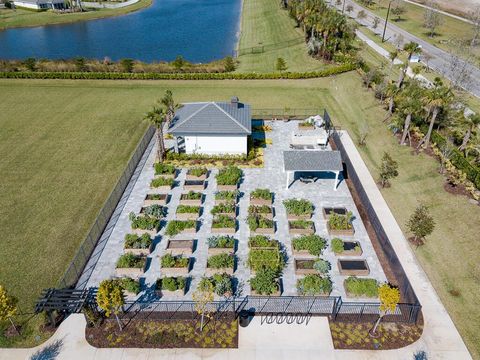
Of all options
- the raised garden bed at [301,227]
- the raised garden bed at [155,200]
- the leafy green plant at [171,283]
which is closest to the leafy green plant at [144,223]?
the raised garden bed at [155,200]

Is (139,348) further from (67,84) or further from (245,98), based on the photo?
(67,84)

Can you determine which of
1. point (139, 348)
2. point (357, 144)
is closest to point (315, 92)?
point (357, 144)

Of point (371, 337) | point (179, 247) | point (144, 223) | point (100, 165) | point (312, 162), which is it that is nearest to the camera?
point (371, 337)

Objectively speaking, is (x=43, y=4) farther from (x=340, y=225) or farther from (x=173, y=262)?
(x=340, y=225)

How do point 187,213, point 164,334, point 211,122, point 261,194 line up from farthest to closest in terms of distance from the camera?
point 211,122, point 261,194, point 187,213, point 164,334

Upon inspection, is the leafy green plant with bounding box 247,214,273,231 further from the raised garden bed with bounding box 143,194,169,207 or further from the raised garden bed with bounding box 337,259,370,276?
the raised garden bed with bounding box 143,194,169,207

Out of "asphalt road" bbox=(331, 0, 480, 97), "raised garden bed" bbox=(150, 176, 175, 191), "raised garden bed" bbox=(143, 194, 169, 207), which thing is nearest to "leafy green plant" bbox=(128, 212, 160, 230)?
"raised garden bed" bbox=(143, 194, 169, 207)

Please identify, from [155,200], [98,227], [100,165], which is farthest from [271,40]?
[98,227]
